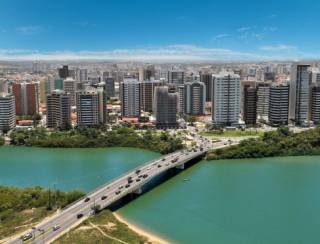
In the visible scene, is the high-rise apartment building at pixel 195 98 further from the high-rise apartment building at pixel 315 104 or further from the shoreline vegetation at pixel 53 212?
the shoreline vegetation at pixel 53 212

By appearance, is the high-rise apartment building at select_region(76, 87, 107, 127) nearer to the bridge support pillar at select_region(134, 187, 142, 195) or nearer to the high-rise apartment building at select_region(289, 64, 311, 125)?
the bridge support pillar at select_region(134, 187, 142, 195)

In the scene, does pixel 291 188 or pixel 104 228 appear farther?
pixel 291 188

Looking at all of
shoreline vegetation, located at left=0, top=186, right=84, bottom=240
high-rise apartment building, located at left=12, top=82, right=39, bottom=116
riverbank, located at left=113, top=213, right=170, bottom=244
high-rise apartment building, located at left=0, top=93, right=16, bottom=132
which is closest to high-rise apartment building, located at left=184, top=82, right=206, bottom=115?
high-rise apartment building, located at left=12, top=82, right=39, bottom=116

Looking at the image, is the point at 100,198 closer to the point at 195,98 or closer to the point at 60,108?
the point at 60,108

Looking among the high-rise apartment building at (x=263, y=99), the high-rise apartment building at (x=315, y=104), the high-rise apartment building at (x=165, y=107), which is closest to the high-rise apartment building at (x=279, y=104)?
the high-rise apartment building at (x=315, y=104)

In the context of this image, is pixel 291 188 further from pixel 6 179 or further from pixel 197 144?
pixel 6 179

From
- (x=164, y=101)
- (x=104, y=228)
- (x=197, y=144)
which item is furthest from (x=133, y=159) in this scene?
(x=104, y=228)
